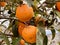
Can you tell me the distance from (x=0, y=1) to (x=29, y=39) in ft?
1.18

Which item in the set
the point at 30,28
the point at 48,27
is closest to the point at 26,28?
the point at 30,28

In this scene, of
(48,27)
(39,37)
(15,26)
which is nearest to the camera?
(39,37)

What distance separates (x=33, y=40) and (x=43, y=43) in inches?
1.4

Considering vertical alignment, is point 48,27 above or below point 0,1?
below

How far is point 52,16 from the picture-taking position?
34.9 inches

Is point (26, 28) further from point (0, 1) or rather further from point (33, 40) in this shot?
point (0, 1)

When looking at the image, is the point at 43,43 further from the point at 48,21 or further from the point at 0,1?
the point at 0,1

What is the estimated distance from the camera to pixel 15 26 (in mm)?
730

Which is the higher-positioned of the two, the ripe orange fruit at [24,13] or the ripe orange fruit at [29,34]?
the ripe orange fruit at [24,13]

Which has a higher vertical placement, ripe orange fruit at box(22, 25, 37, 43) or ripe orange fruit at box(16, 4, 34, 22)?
ripe orange fruit at box(16, 4, 34, 22)

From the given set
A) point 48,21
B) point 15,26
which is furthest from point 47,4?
point 15,26

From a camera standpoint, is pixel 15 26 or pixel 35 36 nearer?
pixel 35 36

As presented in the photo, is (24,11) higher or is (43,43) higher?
(24,11)

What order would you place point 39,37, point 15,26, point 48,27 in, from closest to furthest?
1. point 39,37
2. point 15,26
3. point 48,27
